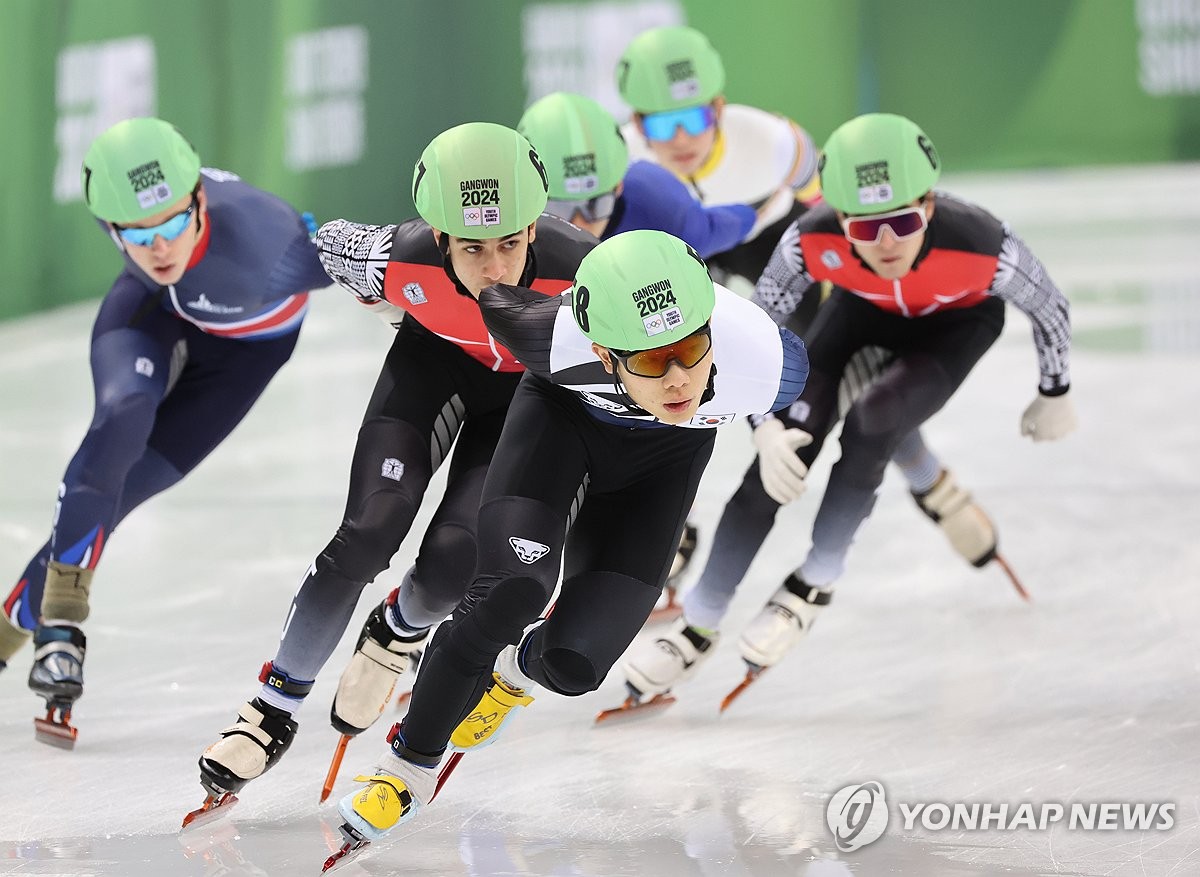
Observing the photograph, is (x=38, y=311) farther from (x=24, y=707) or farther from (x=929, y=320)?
(x=929, y=320)

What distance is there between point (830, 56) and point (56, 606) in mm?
11208

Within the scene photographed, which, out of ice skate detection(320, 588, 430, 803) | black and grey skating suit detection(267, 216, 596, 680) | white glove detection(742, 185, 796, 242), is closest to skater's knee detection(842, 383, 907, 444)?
black and grey skating suit detection(267, 216, 596, 680)


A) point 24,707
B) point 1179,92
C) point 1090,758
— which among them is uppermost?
point 1090,758

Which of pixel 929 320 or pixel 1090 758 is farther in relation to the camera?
pixel 929 320

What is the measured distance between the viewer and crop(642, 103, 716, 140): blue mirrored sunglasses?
585 centimetres

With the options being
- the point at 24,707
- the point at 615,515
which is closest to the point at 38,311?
the point at 24,707

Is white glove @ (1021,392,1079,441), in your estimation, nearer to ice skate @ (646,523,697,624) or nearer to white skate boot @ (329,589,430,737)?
ice skate @ (646,523,697,624)

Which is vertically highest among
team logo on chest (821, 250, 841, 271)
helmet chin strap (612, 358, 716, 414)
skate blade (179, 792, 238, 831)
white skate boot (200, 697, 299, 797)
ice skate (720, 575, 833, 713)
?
helmet chin strap (612, 358, 716, 414)

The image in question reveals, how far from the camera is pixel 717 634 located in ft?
15.2

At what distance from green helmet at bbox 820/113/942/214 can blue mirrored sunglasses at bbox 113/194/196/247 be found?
1.69 m

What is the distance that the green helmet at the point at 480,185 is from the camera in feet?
11.7

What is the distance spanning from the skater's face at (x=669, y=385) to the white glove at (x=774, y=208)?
254 cm

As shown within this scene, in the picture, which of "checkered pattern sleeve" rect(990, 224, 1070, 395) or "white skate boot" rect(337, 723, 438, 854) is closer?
"white skate boot" rect(337, 723, 438, 854)

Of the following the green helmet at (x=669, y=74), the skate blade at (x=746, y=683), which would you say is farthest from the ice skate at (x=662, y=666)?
the green helmet at (x=669, y=74)
